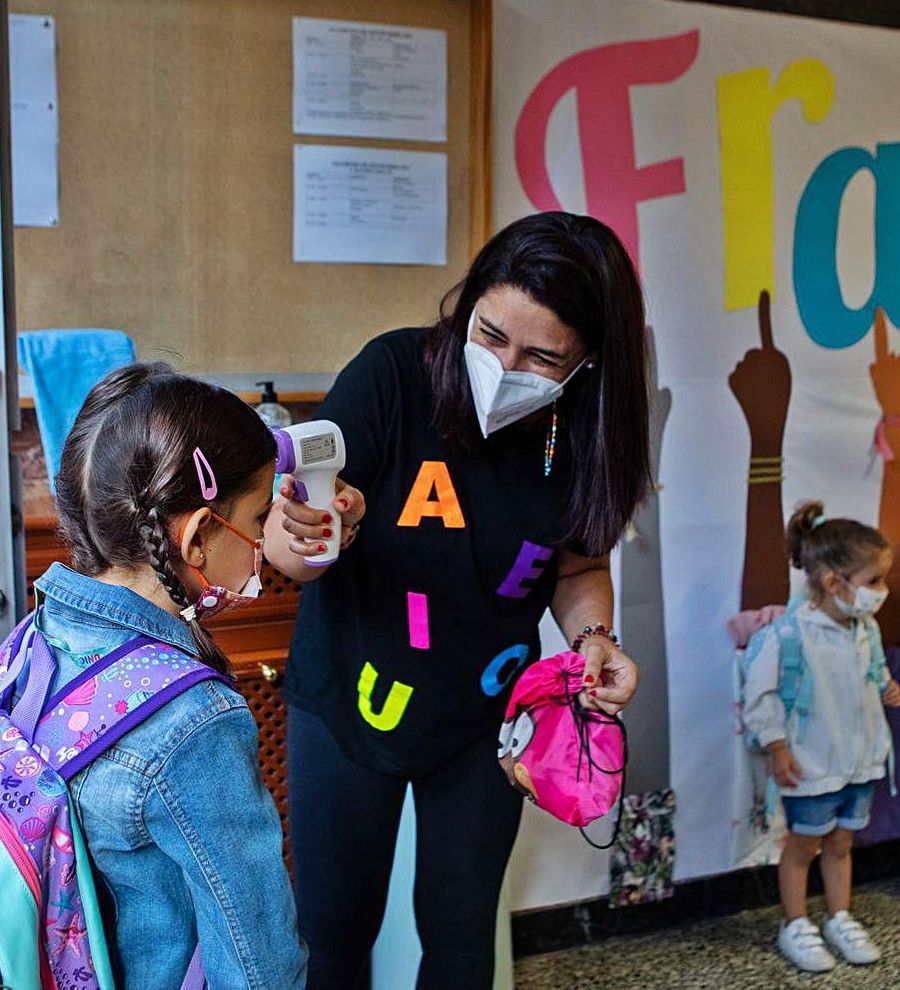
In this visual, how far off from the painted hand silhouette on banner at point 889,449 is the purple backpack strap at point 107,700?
241 centimetres

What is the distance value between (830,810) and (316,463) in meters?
1.92

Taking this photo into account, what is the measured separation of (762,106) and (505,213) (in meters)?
0.74

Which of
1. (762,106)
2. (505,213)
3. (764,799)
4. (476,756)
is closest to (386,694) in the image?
(476,756)

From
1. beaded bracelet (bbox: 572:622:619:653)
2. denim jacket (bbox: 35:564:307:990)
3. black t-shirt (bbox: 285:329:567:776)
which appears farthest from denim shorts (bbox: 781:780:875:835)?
denim jacket (bbox: 35:564:307:990)

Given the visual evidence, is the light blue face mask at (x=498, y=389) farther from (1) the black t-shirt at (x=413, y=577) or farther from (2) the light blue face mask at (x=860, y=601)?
(2) the light blue face mask at (x=860, y=601)

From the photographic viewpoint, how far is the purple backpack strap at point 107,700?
994 millimetres

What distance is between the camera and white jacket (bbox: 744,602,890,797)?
2746 millimetres

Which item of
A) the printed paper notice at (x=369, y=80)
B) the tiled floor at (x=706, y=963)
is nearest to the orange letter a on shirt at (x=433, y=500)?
the printed paper notice at (x=369, y=80)

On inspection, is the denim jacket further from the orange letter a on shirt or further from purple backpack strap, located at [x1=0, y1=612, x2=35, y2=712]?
the orange letter a on shirt

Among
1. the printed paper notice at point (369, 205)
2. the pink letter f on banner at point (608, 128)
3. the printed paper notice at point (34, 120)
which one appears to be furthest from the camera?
the pink letter f on banner at point (608, 128)

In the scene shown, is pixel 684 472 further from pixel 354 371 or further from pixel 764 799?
pixel 354 371

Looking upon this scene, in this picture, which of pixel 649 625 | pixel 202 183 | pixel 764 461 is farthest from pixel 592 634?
pixel 764 461

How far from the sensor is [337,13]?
2.37 m

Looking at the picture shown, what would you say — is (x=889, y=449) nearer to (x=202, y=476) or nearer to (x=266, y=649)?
(x=266, y=649)
